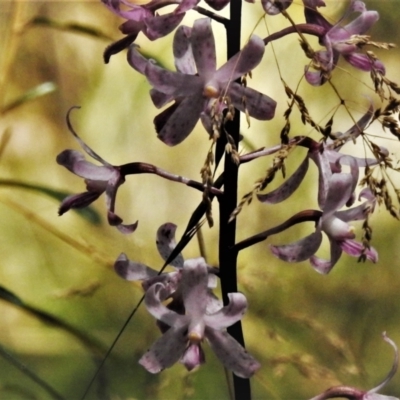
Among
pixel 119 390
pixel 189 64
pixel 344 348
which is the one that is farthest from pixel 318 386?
pixel 189 64

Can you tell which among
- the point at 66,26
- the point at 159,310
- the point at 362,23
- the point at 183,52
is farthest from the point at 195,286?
the point at 66,26

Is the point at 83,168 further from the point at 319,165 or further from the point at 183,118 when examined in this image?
the point at 319,165

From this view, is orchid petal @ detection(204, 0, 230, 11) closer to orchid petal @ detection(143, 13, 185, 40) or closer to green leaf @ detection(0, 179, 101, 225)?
orchid petal @ detection(143, 13, 185, 40)

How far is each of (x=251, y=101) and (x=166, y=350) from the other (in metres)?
0.31

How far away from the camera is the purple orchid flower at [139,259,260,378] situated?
59cm

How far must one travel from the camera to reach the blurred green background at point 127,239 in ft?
2.75

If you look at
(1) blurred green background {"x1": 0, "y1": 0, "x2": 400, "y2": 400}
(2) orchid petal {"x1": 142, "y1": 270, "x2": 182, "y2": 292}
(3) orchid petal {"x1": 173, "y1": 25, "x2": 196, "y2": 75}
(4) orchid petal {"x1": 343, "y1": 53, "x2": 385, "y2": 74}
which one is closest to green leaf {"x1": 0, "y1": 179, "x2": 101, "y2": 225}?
(1) blurred green background {"x1": 0, "y1": 0, "x2": 400, "y2": 400}

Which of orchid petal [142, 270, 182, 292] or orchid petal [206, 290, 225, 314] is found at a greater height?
orchid petal [142, 270, 182, 292]

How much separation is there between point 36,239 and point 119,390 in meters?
0.30

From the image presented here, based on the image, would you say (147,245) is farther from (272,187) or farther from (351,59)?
(351,59)

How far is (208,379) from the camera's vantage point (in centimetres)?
89

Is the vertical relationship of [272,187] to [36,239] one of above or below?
above

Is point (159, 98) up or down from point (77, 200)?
up

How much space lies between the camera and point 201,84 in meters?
0.57
